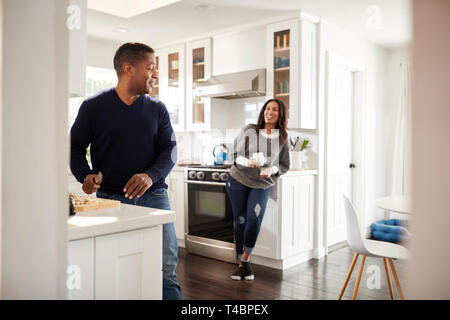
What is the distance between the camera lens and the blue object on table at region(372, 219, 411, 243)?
14.1ft

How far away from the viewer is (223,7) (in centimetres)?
338

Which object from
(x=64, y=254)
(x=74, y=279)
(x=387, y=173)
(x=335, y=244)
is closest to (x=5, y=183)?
(x=64, y=254)

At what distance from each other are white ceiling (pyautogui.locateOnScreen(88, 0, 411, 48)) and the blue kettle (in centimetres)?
126

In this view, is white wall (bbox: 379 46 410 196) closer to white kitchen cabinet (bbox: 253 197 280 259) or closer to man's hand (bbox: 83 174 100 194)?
white kitchen cabinet (bbox: 253 197 280 259)

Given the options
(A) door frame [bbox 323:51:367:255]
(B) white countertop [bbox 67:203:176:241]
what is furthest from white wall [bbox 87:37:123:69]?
(B) white countertop [bbox 67:203:176:241]

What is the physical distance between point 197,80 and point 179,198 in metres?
1.36

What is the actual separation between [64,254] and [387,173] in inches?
189

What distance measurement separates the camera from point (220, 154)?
414 centimetres

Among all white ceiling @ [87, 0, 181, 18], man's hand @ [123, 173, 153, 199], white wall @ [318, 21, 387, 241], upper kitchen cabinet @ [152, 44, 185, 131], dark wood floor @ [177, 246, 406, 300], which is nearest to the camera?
man's hand @ [123, 173, 153, 199]

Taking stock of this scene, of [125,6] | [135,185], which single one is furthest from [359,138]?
[135,185]

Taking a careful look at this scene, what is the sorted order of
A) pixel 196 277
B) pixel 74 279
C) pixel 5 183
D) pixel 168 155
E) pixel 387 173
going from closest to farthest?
pixel 5 183 → pixel 74 279 → pixel 168 155 → pixel 196 277 → pixel 387 173

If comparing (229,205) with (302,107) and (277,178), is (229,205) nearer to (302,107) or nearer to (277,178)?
(277,178)

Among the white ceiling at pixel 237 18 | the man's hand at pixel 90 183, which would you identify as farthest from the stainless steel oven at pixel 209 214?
the man's hand at pixel 90 183
